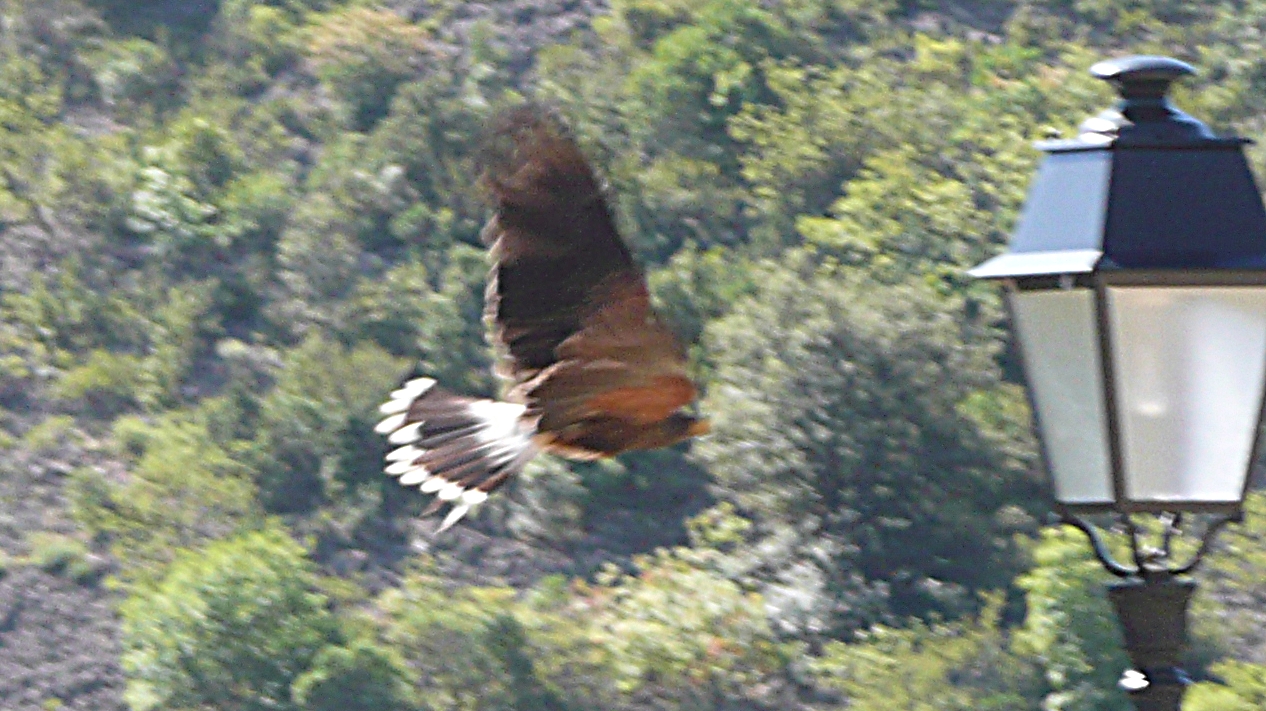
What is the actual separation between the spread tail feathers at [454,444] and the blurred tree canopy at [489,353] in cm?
905

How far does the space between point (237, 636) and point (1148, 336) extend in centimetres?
1436

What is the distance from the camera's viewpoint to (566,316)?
4762 millimetres

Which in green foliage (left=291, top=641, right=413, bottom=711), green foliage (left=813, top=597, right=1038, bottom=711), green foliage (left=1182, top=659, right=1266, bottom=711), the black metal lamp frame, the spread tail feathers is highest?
the black metal lamp frame

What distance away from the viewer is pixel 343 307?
22.2 metres

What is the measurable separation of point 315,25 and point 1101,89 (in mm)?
10621

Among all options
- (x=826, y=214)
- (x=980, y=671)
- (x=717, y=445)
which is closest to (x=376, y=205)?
(x=826, y=214)

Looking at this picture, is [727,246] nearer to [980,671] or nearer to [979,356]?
[979,356]

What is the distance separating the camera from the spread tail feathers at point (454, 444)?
17.5 ft

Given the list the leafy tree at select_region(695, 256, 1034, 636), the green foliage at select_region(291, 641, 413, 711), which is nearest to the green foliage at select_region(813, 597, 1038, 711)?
the leafy tree at select_region(695, 256, 1034, 636)

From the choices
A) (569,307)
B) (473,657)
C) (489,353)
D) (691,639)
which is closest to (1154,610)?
(569,307)

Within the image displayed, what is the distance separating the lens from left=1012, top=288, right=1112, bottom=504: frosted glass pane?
3367mm

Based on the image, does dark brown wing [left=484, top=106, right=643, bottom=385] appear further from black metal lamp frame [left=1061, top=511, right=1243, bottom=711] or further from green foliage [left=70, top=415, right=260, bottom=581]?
green foliage [left=70, top=415, right=260, bottom=581]

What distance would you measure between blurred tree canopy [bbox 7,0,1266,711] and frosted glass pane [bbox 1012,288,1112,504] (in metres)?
10.9

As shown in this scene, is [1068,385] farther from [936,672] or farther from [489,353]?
[489,353]
